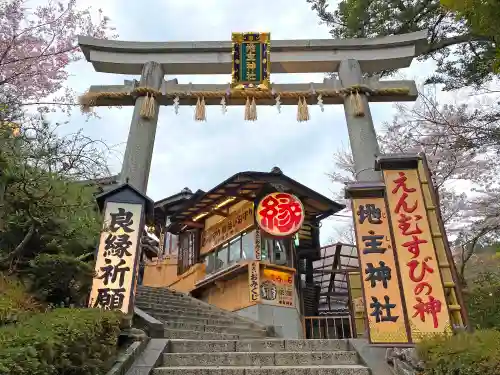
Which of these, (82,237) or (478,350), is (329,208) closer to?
(82,237)

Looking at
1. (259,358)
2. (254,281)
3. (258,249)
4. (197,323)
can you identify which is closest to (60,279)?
(259,358)

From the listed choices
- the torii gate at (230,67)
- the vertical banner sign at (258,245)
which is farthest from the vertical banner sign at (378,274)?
the vertical banner sign at (258,245)

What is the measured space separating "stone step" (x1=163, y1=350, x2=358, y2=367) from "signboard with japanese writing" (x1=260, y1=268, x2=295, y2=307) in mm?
7770

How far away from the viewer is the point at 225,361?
5.33 m

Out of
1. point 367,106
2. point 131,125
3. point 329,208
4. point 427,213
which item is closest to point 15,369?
point 427,213

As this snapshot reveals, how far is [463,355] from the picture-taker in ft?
9.83

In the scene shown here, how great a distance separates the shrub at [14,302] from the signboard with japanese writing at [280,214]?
844 cm

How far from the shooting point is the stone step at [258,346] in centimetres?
595

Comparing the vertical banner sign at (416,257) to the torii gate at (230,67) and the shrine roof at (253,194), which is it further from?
the shrine roof at (253,194)

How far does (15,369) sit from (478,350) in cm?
337

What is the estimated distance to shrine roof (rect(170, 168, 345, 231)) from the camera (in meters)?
13.9

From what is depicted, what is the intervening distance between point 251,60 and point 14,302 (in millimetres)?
8253

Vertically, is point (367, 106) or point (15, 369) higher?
point (367, 106)

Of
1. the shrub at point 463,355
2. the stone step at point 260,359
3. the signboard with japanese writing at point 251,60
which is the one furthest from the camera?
the signboard with japanese writing at point 251,60
